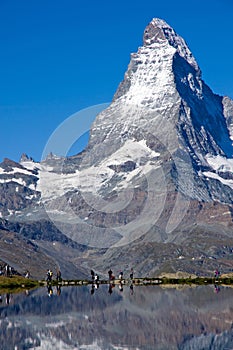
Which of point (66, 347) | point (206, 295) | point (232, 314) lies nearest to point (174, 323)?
point (232, 314)

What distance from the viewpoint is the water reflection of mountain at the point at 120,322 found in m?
66.5

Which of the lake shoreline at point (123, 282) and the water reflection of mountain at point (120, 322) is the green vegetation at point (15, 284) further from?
the water reflection of mountain at point (120, 322)

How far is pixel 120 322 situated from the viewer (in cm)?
7944

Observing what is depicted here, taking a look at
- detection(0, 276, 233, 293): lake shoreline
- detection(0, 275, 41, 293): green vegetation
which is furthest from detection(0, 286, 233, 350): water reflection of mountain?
detection(0, 276, 233, 293): lake shoreline

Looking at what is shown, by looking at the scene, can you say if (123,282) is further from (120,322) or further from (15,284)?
(120,322)

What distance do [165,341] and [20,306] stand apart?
3402 cm

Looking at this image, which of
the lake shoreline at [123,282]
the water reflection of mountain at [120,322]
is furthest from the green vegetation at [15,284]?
the water reflection of mountain at [120,322]

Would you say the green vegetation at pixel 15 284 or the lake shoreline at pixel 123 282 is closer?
the green vegetation at pixel 15 284

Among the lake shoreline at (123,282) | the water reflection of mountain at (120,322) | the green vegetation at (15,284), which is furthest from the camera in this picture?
the lake shoreline at (123,282)

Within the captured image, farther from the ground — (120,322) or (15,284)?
(15,284)

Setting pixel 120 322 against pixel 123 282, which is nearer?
pixel 120 322

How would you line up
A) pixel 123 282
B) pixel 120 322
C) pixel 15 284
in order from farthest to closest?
pixel 123 282 → pixel 15 284 → pixel 120 322

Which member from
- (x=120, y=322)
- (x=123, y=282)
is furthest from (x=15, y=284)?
(x=120, y=322)

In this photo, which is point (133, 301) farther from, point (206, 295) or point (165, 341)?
point (165, 341)
